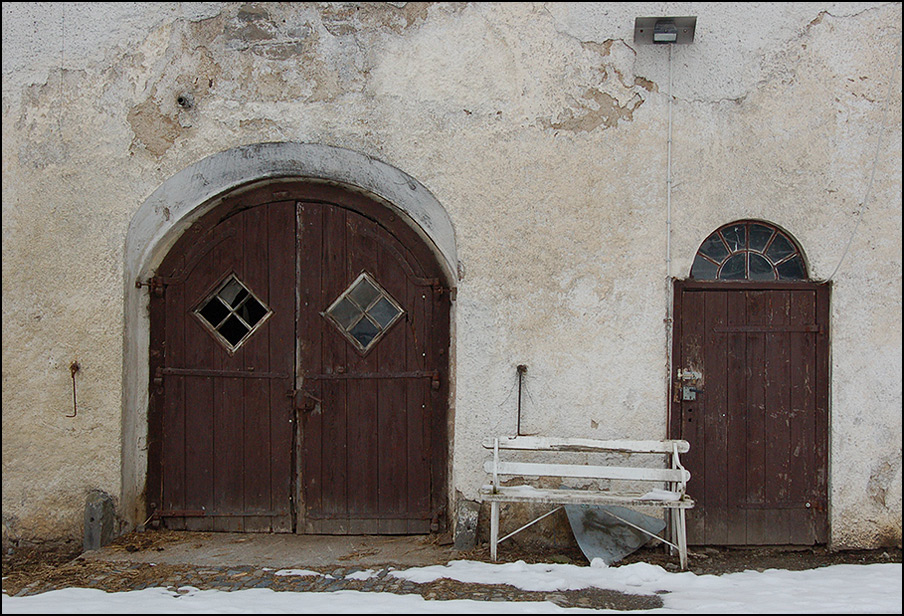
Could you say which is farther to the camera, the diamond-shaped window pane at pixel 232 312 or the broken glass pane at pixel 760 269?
the diamond-shaped window pane at pixel 232 312

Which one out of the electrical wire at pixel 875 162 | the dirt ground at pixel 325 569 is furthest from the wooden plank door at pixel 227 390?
the electrical wire at pixel 875 162

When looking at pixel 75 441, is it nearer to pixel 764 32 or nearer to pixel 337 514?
pixel 337 514

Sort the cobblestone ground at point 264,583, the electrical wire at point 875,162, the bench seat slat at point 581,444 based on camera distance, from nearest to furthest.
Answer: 1. the cobblestone ground at point 264,583
2. the bench seat slat at point 581,444
3. the electrical wire at point 875,162

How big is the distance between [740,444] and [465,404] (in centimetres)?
175

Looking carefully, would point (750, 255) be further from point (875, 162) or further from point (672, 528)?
point (672, 528)

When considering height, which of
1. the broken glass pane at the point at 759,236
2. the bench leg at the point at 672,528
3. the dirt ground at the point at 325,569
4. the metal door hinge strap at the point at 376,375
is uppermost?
the broken glass pane at the point at 759,236

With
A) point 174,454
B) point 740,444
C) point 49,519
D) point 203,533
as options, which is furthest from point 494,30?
point 49,519

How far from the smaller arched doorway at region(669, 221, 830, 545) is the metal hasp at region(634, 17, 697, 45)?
1.20 m

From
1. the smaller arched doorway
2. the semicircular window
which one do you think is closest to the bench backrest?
the smaller arched doorway

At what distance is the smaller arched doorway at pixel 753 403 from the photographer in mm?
4691

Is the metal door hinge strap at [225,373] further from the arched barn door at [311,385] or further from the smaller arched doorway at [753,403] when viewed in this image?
the smaller arched doorway at [753,403]

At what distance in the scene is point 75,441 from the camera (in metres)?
4.74

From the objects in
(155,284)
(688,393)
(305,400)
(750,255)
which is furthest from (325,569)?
(750,255)

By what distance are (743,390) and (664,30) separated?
7.46 feet
